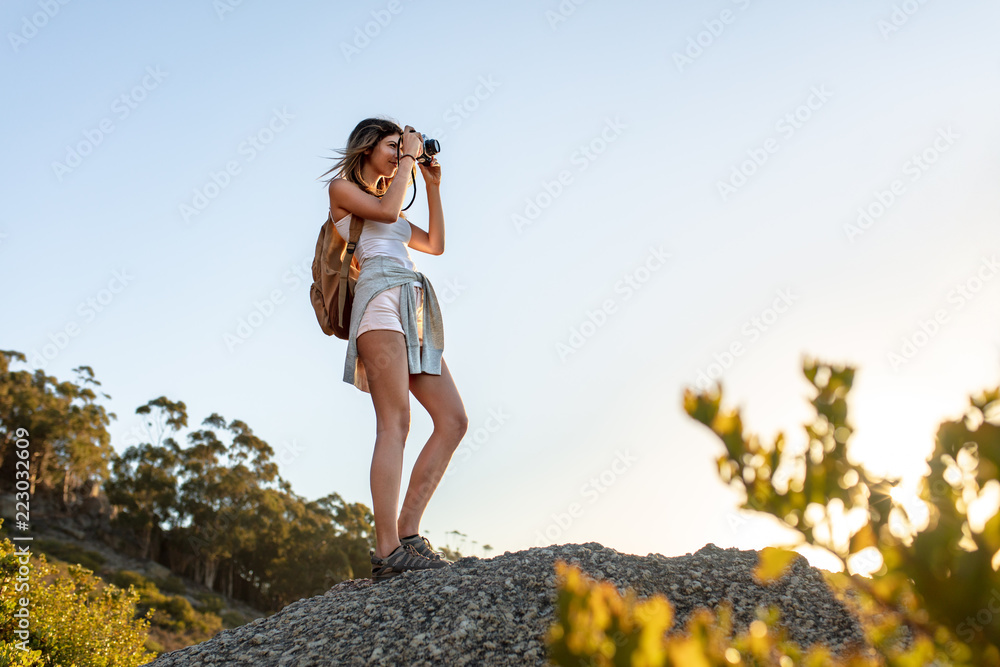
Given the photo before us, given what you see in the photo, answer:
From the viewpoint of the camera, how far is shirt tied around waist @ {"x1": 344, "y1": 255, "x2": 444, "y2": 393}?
3723 mm

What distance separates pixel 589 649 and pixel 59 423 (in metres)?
27.6

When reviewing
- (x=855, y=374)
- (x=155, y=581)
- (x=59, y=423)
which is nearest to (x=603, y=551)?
(x=855, y=374)

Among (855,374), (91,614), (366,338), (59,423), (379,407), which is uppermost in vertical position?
(59,423)

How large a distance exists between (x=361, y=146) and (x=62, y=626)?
4.32 meters

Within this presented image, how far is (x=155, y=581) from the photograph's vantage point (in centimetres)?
2155

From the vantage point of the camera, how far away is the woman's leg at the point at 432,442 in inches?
146

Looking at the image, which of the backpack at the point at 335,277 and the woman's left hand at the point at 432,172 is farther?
the woman's left hand at the point at 432,172

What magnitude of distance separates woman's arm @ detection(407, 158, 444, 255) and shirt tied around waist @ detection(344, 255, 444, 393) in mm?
441

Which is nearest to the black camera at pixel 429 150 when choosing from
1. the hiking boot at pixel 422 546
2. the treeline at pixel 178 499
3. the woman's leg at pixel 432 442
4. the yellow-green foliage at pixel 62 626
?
the woman's leg at pixel 432 442

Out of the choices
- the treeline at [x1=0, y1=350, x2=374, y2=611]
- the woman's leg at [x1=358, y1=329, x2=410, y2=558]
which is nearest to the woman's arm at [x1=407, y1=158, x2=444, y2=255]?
the woman's leg at [x1=358, y1=329, x2=410, y2=558]

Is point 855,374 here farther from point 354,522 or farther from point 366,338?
point 354,522

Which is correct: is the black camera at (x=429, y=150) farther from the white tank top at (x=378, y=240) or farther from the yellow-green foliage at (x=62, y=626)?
the yellow-green foliage at (x=62, y=626)

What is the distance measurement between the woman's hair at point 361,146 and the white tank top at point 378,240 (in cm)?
23

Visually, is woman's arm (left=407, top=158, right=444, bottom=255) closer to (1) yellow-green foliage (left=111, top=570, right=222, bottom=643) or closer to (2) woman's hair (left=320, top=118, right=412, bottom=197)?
(2) woman's hair (left=320, top=118, right=412, bottom=197)
